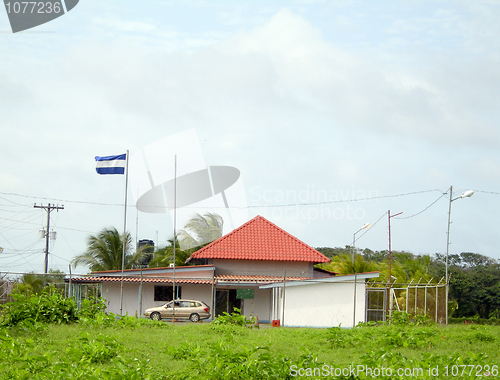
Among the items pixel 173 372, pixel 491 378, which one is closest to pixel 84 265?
pixel 173 372

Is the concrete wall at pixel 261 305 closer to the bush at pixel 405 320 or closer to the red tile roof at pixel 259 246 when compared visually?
the red tile roof at pixel 259 246

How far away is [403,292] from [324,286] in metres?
6.27

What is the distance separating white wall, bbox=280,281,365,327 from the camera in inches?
835

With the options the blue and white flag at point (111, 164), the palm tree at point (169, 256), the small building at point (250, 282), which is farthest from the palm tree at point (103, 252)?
the blue and white flag at point (111, 164)

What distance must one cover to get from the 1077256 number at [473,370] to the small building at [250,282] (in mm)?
13200

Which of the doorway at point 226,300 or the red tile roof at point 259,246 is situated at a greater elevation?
the red tile roof at point 259,246

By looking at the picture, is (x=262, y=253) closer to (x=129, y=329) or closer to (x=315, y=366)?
(x=129, y=329)

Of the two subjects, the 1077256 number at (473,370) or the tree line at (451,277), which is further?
the tree line at (451,277)

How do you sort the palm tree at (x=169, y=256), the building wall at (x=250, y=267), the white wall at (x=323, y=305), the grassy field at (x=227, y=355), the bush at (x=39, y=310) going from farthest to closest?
the palm tree at (x=169, y=256) → the building wall at (x=250, y=267) → the white wall at (x=323, y=305) → the bush at (x=39, y=310) → the grassy field at (x=227, y=355)

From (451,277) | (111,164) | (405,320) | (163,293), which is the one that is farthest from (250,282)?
(451,277)

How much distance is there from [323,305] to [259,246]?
8.19 metres

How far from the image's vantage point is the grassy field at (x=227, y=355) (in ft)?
22.2

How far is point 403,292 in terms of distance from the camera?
25875mm

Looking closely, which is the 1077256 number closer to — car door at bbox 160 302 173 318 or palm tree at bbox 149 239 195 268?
car door at bbox 160 302 173 318
